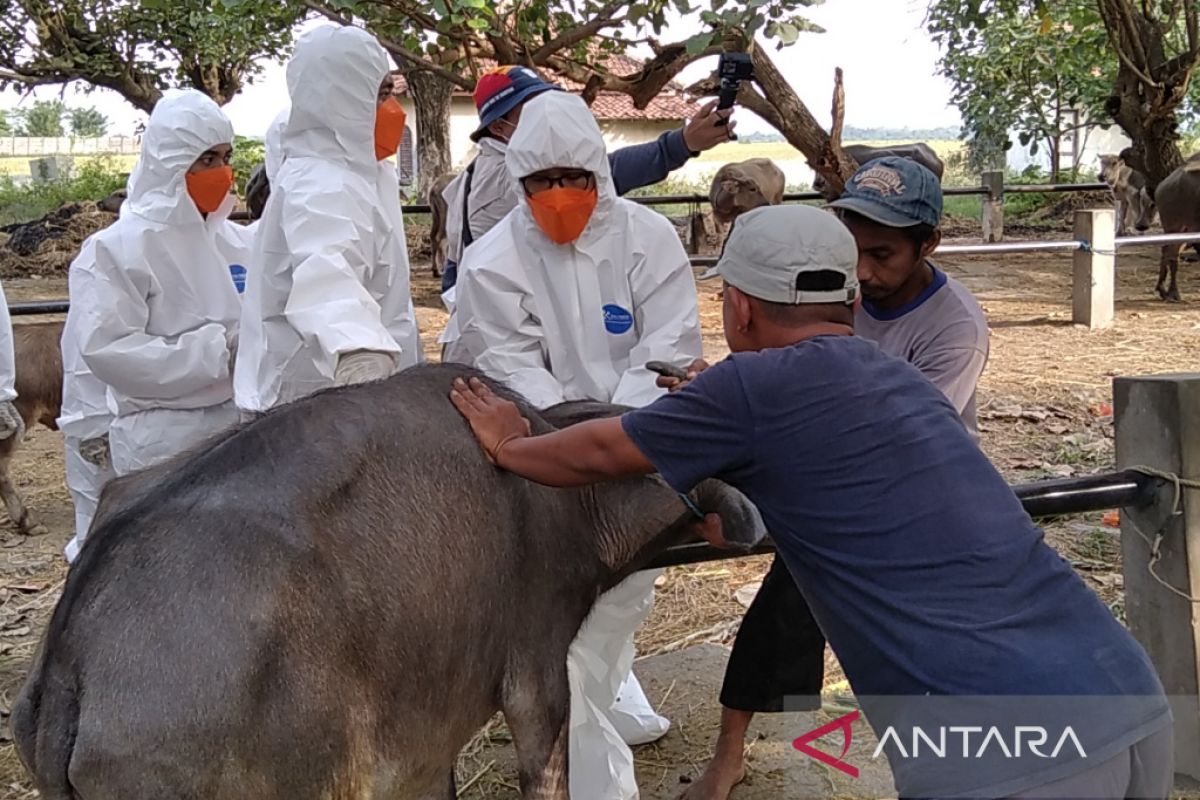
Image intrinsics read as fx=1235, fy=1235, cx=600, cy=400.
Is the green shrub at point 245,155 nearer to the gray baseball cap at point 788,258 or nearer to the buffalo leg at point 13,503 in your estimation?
the buffalo leg at point 13,503

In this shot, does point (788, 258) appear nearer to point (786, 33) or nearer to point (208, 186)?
point (208, 186)

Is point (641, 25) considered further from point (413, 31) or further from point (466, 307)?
point (466, 307)

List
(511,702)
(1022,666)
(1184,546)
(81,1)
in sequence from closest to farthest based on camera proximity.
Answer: (1022,666) < (511,702) < (1184,546) < (81,1)

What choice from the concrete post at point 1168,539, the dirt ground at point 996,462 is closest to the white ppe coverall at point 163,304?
the dirt ground at point 996,462

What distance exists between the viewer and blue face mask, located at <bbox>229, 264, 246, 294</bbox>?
14.6 feet

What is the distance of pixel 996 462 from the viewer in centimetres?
707

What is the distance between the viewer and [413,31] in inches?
361

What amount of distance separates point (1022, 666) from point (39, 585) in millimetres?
5607

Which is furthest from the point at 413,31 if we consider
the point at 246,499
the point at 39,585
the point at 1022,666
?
the point at 1022,666

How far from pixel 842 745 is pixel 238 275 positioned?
2.67 metres

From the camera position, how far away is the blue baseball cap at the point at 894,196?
3.22 metres

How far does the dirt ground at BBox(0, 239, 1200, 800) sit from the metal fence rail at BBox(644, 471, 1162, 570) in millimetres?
990

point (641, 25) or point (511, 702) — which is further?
point (641, 25)

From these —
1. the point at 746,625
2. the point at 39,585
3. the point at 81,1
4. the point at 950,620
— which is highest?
the point at 81,1
